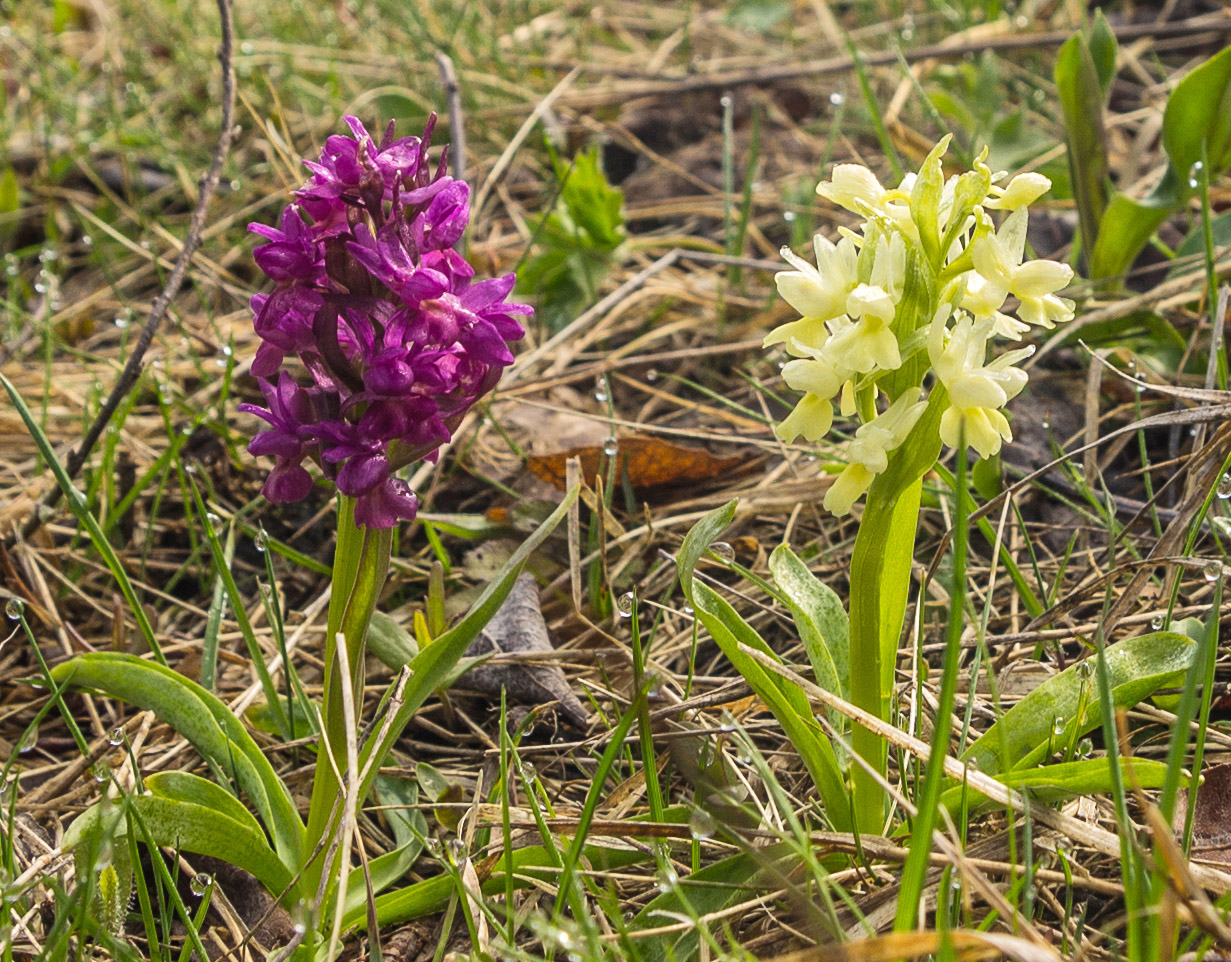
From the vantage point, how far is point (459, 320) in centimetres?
140

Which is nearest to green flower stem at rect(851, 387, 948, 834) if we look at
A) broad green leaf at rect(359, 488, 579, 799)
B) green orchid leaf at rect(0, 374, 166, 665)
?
broad green leaf at rect(359, 488, 579, 799)

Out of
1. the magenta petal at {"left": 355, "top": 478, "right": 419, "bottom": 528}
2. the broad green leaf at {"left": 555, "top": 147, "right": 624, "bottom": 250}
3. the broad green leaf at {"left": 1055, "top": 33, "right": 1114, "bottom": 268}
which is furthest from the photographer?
the broad green leaf at {"left": 555, "top": 147, "right": 624, "bottom": 250}

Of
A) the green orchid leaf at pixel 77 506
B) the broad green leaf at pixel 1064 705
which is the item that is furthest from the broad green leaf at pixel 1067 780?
the green orchid leaf at pixel 77 506

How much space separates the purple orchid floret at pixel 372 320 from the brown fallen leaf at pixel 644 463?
0.97 m

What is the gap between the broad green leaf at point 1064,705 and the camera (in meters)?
1.50

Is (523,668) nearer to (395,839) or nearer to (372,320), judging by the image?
(395,839)

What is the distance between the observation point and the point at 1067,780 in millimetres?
1360

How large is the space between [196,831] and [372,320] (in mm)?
726

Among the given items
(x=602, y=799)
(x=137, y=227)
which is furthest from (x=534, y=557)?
(x=137, y=227)

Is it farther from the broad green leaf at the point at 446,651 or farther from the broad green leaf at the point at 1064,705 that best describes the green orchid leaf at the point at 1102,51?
the broad green leaf at the point at 446,651

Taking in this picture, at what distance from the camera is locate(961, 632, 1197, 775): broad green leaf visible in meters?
1.50

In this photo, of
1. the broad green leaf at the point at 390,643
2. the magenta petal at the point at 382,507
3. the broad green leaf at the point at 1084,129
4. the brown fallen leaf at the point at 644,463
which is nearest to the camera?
the magenta petal at the point at 382,507

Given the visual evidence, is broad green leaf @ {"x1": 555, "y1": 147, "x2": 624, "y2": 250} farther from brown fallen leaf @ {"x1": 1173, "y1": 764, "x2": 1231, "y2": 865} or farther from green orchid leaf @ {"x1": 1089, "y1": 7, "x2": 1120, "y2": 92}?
brown fallen leaf @ {"x1": 1173, "y1": 764, "x2": 1231, "y2": 865}

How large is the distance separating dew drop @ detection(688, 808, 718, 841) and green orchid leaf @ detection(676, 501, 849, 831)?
0.16m
